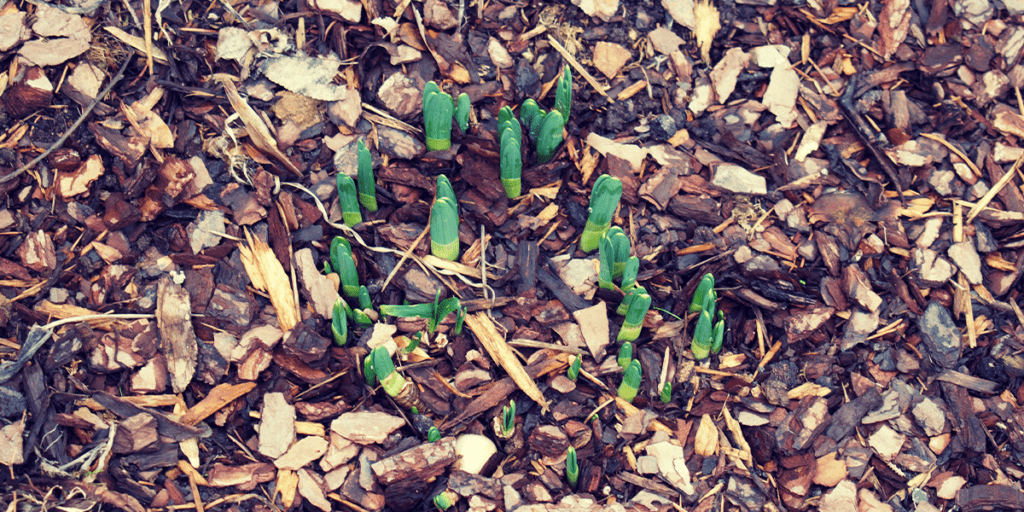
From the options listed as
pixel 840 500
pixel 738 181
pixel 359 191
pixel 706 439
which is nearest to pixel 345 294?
pixel 359 191

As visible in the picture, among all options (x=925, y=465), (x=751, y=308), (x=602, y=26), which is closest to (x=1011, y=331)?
(x=925, y=465)

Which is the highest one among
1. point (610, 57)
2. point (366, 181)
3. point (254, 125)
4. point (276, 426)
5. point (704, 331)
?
point (610, 57)

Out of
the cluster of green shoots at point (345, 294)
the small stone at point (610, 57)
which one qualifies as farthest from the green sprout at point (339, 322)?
the small stone at point (610, 57)

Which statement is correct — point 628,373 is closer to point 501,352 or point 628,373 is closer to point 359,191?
point 501,352

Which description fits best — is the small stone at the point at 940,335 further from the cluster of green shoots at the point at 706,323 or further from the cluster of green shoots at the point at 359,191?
the cluster of green shoots at the point at 359,191

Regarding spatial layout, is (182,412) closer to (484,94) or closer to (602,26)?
(484,94)

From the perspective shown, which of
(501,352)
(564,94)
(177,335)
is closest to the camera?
(177,335)

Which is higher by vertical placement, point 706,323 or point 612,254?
point 612,254
